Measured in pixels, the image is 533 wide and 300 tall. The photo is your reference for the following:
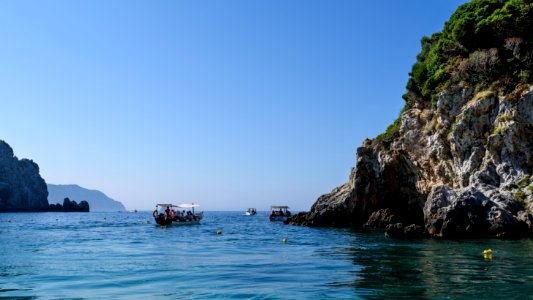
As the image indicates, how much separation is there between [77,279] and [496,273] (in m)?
16.5

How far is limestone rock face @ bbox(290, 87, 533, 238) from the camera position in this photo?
34.0 metres

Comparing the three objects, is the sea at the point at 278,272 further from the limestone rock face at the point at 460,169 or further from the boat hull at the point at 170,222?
the boat hull at the point at 170,222

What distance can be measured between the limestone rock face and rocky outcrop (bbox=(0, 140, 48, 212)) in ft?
462

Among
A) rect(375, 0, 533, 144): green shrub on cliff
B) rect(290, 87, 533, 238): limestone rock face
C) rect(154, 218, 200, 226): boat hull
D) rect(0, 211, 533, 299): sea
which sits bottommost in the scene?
rect(0, 211, 533, 299): sea

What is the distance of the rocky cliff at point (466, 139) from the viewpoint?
34312 mm

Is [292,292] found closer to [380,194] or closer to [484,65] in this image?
[484,65]

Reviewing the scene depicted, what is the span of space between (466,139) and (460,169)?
2679mm

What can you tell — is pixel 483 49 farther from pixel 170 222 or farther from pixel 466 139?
pixel 170 222

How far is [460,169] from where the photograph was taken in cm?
4009

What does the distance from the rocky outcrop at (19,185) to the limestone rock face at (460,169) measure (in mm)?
140941

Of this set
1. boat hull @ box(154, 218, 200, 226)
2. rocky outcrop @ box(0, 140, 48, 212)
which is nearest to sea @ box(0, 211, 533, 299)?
boat hull @ box(154, 218, 200, 226)

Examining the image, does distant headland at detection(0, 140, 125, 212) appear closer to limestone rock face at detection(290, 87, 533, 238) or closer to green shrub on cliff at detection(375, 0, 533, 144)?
limestone rock face at detection(290, 87, 533, 238)

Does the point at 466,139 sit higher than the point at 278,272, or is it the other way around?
the point at 466,139

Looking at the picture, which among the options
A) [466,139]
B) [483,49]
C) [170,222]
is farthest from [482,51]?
[170,222]
